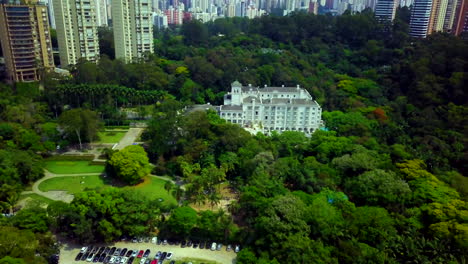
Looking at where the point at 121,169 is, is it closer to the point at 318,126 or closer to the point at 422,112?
the point at 318,126

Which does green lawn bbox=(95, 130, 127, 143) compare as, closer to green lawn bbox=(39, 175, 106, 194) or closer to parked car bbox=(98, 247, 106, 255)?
green lawn bbox=(39, 175, 106, 194)

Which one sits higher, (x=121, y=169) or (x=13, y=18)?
(x=13, y=18)

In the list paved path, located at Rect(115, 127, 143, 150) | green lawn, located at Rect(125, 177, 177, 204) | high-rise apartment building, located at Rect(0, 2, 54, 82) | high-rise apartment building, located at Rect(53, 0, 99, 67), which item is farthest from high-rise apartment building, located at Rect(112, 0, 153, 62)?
green lawn, located at Rect(125, 177, 177, 204)

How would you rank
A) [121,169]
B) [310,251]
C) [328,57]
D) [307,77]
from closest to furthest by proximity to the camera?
[310,251], [121,169], [307,77], [328,57]

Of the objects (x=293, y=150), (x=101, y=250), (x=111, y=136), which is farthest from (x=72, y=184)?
(x=293, y=150)

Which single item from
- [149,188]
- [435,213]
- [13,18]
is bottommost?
[149,188]

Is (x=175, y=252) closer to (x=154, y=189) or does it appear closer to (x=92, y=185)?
(x=154, y=189)

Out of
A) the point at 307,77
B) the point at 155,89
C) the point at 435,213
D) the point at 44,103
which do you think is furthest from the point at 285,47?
the point at 435,213
